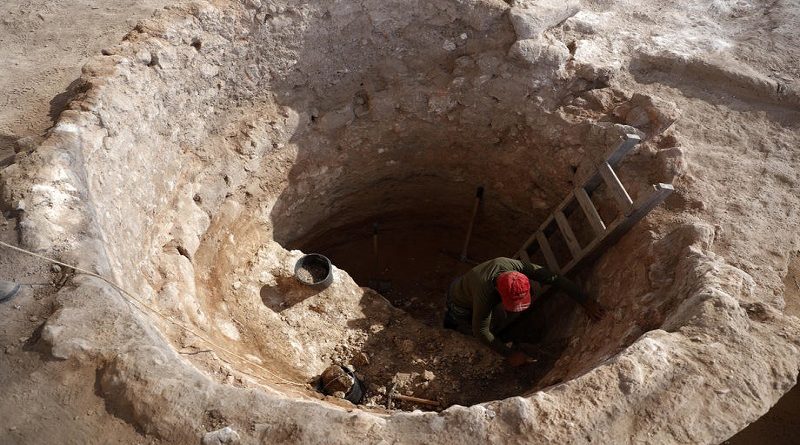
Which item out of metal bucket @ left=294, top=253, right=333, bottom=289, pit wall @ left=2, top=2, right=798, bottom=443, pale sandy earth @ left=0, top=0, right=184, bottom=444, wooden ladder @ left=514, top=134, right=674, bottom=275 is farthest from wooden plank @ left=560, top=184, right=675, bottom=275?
pale sandy earth @ left=0, top=0, right=184, bottom=444

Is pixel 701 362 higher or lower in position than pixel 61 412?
lower

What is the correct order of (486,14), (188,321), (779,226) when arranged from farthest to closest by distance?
(486,14) → (779,226) → (188,321)

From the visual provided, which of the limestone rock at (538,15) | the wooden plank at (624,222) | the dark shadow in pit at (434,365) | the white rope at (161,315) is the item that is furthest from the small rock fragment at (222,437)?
the limestone rock at (538,15)

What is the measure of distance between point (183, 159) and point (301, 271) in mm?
1504

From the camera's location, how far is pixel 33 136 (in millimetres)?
3971

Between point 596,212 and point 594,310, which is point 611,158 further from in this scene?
point 594,310

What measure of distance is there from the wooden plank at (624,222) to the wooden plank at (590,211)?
8 centimetres

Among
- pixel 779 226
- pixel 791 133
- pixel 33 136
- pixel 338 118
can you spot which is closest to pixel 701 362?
Answer: pixel 779 226

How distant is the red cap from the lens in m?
4.00

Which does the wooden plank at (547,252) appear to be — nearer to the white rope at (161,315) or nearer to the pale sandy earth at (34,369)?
the white rope at (161,315)

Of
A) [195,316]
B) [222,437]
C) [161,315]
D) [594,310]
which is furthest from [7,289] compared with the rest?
[594,310]

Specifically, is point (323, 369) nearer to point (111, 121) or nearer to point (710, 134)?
point (111, 121)

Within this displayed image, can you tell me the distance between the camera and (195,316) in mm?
3799

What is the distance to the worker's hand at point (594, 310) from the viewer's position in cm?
406
